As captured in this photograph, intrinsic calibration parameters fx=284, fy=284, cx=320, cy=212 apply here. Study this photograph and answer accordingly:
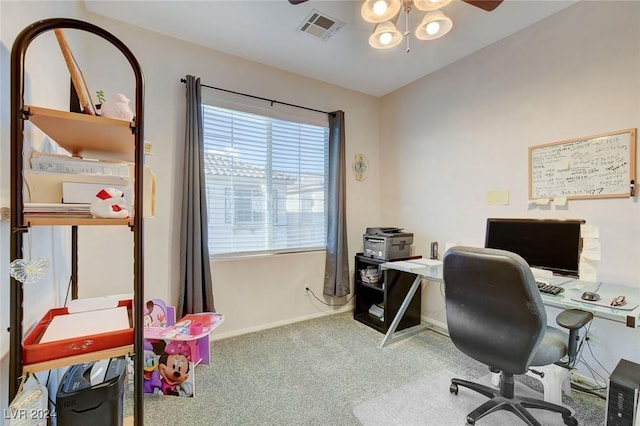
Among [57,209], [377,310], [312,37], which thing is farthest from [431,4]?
[377,310]

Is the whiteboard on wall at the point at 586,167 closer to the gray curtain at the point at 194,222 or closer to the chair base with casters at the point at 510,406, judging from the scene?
the chair base with casters at the point at 510,406

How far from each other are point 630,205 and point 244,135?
9.61ft

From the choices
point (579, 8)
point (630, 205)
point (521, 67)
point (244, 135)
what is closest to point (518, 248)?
point (630, 205)

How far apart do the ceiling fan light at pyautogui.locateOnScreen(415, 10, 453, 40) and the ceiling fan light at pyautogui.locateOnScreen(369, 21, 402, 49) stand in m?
0.14

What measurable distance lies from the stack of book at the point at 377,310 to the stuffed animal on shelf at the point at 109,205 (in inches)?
99.9

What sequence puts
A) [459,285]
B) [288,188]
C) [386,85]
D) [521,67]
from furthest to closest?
[386,85] < [288,188] < [521,67] < [459,285]

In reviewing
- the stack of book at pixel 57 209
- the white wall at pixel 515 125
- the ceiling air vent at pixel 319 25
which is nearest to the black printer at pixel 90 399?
the stack of book at pixel 57 209

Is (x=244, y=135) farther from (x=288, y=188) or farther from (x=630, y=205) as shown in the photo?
(x=630, y=205)

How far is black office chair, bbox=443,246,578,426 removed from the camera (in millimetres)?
1310

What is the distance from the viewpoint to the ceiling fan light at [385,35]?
66.6 inches

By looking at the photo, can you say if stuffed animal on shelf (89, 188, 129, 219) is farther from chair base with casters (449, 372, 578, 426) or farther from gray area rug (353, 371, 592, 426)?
chair base with casters (449, 372, 578, 426)

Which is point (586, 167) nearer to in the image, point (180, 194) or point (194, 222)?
point (194, 222)

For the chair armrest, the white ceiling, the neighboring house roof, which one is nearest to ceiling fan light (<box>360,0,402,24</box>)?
the white ceiling

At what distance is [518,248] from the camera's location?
2.12m
